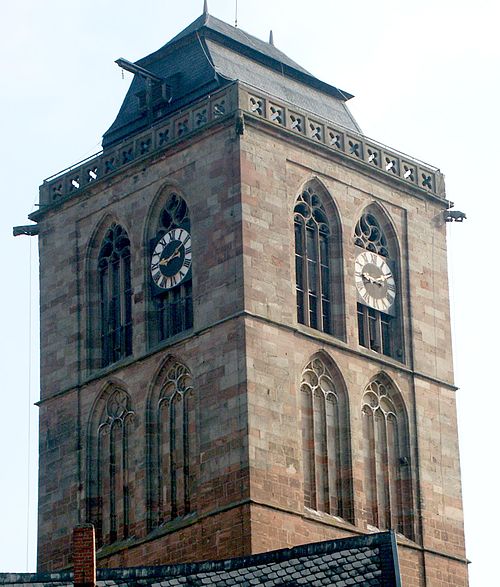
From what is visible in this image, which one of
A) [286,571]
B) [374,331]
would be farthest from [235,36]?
[286,571]

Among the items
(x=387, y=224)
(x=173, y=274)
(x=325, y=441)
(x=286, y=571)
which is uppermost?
(x=387, y=224)

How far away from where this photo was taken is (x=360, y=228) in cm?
7106

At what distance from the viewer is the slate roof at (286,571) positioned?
51.0 metres

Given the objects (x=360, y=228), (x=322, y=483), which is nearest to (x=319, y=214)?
(x=360, y=228)

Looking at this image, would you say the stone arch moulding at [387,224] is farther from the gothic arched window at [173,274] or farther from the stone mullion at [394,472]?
the gothic arched window at [173,274]

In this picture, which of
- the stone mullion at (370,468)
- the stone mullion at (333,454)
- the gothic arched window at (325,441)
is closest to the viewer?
the gothic arched window at (325,441)

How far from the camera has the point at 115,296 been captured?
70875 mm

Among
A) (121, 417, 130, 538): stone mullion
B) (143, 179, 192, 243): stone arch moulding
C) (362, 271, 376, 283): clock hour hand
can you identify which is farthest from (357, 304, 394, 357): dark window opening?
(121, 417, 130, 538): stone mullion

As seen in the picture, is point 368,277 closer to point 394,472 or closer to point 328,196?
point 328,196

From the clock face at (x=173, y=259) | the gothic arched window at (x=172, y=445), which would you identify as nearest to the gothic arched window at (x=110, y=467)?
the gothic arched window at (x=172, y=445)

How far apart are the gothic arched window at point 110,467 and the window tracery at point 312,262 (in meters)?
4.60

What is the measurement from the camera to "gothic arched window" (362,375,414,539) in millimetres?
68625

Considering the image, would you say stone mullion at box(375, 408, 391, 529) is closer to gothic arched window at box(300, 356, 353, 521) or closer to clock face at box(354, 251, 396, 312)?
gothic arched window at box(300, 356, 353, 521)

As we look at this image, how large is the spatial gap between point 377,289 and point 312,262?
203 cm
